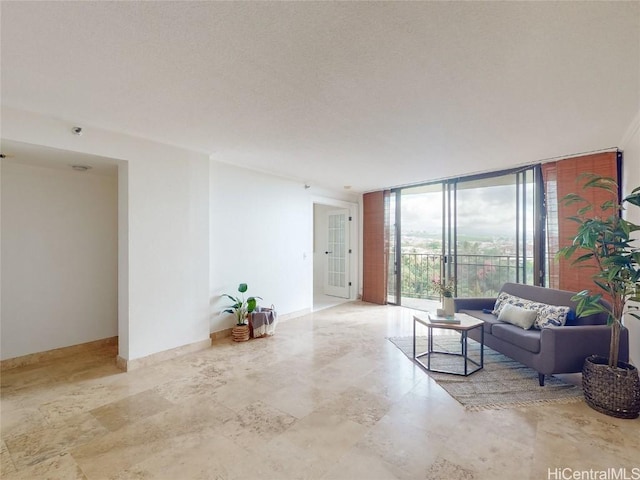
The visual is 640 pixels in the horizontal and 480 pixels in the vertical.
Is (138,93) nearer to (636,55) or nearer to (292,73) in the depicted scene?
(292,73)

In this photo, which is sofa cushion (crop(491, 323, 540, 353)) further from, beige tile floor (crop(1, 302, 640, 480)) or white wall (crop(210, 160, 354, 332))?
white wall (crop(210, 160, 354, 332))

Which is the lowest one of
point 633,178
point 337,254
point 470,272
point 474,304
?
point 474,304

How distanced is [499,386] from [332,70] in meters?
3.06

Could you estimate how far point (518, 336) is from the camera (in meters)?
3.02

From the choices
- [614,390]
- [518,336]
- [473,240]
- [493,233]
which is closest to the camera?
[614,390]

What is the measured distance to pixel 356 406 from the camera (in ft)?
8.14

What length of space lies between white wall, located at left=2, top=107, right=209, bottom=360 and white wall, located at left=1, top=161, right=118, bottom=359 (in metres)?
0.97

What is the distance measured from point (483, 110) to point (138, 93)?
273 centimetres

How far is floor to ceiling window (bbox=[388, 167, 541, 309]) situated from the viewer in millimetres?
4449

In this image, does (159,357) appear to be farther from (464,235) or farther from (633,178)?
(633,178)

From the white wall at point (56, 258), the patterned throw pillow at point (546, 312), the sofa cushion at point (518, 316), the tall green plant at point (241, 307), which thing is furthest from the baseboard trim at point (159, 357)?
the patterned throw pillow at point (546, 312)

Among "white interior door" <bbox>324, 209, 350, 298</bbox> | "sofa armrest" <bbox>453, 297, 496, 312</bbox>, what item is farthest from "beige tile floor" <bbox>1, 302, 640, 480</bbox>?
"white interior door" <bbox>324, 209, 350, 298</bbox>

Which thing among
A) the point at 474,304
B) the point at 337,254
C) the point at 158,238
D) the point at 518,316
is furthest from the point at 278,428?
the point at 337,254

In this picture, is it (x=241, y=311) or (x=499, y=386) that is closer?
(x=499, y=386)
